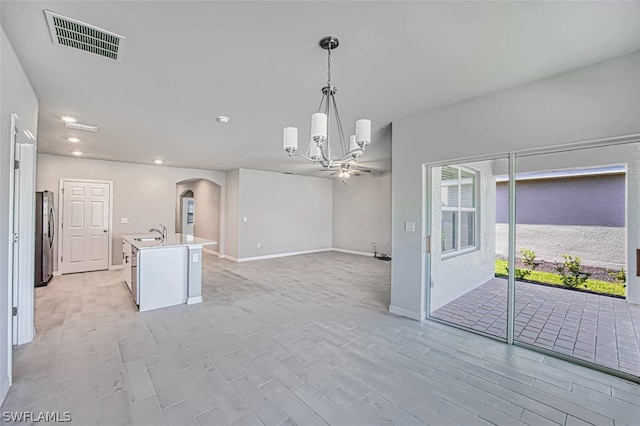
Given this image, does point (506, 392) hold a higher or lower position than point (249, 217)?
lower

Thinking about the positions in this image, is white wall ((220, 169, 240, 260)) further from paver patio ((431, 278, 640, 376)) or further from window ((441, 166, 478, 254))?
paver patio ((431, 278, 640, 376))

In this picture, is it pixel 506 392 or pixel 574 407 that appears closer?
pixel 574 407

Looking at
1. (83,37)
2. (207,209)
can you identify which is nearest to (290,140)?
(83,37)

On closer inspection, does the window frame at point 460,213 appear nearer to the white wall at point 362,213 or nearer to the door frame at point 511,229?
the door frame at point 511,229

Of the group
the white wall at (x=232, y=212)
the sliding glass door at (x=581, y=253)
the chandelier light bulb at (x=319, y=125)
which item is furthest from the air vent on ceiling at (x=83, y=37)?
the white wall at (x=232, y=212)

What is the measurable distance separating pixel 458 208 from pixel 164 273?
14.8ft

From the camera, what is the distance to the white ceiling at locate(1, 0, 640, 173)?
1.75 meters

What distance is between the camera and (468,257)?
4.37 metres

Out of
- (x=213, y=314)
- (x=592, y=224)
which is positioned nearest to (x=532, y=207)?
(x=592, y=224)

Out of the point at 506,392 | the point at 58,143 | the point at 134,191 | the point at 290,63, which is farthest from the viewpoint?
the point at 134,191

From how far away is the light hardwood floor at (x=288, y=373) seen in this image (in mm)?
1933

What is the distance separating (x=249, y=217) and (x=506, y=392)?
6.83m

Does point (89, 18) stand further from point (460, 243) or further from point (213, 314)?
point (460, 243)

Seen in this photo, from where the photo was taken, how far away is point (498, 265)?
3.57 meters
